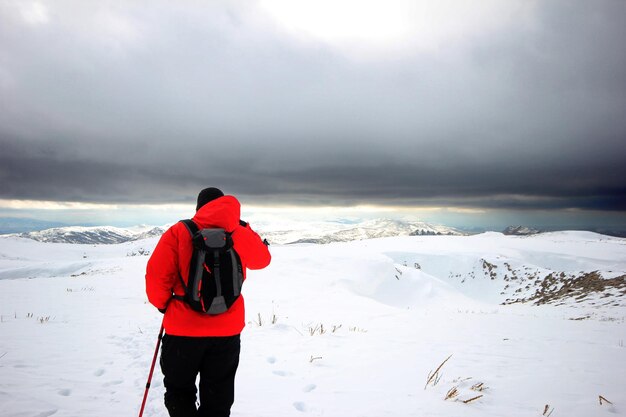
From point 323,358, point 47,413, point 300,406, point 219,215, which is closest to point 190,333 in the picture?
point 219,215

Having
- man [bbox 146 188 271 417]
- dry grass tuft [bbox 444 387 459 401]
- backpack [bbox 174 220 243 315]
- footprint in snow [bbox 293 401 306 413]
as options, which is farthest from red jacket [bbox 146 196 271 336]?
dry grass tuft [bbox 444 387 459 401]

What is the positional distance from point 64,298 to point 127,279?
18.8 feet

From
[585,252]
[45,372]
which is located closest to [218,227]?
[45,372]

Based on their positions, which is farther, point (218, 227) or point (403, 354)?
point (403, 354)

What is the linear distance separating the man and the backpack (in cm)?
13

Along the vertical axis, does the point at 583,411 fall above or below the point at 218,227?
below

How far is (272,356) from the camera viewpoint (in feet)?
23.8

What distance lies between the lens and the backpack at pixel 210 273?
343 centimetres

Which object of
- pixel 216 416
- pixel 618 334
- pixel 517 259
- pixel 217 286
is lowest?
pixel 517 259

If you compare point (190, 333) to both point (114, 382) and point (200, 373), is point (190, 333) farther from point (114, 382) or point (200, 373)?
point (114, 382)

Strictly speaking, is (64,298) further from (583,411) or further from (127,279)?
(583,411)

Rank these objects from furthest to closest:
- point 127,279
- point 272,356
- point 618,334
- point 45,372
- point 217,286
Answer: point 127,279 → point 618,334 → point 272,356 → point 45,372 → point 217,286

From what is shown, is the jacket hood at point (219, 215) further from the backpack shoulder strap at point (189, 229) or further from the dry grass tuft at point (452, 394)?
the dry grass tuft at point (452, 394)

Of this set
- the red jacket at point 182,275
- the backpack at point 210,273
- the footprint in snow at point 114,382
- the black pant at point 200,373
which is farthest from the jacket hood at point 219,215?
the footprint in snow at point 114,382
